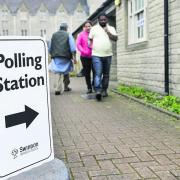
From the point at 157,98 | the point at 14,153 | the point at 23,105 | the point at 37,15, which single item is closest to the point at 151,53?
the point at 157,98

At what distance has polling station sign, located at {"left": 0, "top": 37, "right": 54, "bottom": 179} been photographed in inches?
114

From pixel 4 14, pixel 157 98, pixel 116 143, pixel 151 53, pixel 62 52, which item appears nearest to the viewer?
pixel 116 143

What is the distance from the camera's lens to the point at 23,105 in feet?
9.95

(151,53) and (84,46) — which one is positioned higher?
(84,46)

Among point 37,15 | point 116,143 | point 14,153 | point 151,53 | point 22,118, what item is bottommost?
point 116,143

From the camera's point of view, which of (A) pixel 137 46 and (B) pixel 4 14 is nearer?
(A) pixel 137 46

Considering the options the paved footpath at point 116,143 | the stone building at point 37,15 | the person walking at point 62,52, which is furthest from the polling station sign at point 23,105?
the stone building at point 37,15

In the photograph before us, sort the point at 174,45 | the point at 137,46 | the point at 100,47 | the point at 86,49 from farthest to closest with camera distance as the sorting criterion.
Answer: the point at 137,46 < the point at 86,49 < the point at 100,47 < the point at 174,45

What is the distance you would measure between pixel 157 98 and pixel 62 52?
3.73 meters

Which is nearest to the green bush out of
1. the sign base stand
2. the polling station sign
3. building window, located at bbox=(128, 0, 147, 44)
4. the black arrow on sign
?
building window, located at bbox=(128, 0, 147, 44)

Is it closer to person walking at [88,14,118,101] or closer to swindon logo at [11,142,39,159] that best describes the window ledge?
person walking at [88,14,118,101]

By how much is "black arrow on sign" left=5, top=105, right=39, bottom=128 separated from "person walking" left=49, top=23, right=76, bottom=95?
9.25 m

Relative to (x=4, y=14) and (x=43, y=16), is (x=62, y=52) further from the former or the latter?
(x=43, y=16)

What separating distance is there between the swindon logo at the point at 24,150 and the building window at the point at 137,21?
8.91 meters
